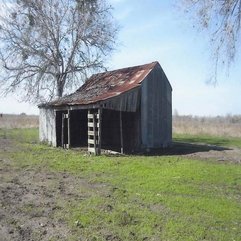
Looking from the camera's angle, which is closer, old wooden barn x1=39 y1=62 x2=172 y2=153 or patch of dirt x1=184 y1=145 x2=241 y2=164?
patch of dirt x1=184 y1=145 x2=241 y2=164

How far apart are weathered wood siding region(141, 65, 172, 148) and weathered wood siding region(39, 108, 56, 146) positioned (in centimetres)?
679

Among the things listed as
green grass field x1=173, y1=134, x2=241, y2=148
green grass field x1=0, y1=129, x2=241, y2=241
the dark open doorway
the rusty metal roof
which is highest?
the rusty metal roof

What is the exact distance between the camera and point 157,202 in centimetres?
1052

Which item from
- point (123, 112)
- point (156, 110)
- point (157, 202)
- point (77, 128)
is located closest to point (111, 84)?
point (123, 112)

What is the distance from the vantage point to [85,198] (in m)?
11.0

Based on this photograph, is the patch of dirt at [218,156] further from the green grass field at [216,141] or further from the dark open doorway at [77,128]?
the dark open doorway at [77,128]

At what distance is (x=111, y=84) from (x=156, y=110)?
3.64 meters

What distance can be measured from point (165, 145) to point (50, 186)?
568 inches

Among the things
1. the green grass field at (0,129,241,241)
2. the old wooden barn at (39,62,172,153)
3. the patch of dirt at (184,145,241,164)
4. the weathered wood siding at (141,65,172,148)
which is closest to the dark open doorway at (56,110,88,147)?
the old wooden barn at (39,62,172,153)

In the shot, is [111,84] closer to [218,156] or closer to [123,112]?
[123,112]

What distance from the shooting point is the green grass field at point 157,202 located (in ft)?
27.0

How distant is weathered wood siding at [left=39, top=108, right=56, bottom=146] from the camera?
2850 cm

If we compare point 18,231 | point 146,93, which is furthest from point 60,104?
point 18,231

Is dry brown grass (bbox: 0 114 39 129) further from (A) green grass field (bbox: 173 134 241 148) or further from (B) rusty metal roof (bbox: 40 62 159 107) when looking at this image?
(B) rusty metal roof (bbox: 40 62 159 107)
